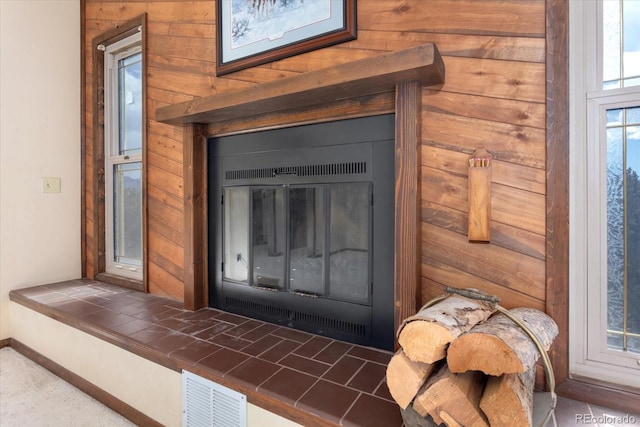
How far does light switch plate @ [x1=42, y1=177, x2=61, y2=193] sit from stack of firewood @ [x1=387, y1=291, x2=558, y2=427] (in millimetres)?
2990

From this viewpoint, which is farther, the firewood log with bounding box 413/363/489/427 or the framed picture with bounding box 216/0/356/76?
the framed picture with bounding box 216/0/356/76

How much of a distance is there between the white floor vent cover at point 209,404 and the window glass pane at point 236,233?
0.64 metres

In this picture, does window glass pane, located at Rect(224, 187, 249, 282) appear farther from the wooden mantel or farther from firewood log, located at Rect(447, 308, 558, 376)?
firewood log, located at Rect(447, 308, 558, 376)

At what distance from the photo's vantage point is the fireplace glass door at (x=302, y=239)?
→ 150cm

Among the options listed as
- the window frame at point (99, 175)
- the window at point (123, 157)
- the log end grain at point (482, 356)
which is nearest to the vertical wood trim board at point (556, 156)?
the log end grain at point (482, 356)

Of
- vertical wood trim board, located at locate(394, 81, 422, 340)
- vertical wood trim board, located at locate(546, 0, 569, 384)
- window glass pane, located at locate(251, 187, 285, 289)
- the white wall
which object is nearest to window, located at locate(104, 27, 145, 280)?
the white wall

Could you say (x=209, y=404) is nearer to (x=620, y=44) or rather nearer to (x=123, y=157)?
(x=620, y=44)

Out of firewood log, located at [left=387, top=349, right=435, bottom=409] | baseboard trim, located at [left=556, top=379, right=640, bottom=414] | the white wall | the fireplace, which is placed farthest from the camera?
the white wall

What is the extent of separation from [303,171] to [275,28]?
79 cm

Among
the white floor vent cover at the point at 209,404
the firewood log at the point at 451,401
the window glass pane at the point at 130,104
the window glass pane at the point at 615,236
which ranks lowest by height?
A: the white floor vent cover at the point at 209,404

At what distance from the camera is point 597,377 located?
113 centimetres

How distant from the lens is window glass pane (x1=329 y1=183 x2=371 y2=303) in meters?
1.48

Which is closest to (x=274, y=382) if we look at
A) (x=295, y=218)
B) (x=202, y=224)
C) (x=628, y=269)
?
(x=295, y=218)

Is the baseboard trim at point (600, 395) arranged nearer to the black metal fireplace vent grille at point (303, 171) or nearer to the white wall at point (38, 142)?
the black metal fireplace vent grille at point (303, 171)
